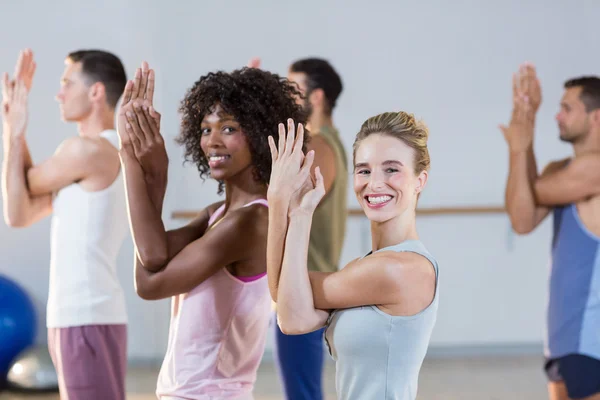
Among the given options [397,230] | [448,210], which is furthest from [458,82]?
[397,230]

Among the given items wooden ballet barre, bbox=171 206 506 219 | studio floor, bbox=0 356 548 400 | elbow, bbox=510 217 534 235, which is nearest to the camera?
elbow, bbox=510 217 534 235

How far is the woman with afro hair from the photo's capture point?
5.88 feet

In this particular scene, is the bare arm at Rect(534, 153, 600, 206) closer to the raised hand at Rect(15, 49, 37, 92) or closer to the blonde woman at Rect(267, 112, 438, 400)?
the blonde woman at Rect(267, 112, 438, 400)

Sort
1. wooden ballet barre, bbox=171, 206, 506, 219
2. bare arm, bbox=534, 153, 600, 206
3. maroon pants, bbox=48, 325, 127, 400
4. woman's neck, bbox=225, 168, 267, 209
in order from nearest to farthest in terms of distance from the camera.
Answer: woman's neck, bbox=225, 168, 267, 209 → maroon pants, bbox=48, 325, 127, 400 → bare arm, bbox=534, 153, 600, 206 → wooden ballet barre, bbox=171, 206, 506, 219

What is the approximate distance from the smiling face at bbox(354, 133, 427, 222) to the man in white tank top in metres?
1.18

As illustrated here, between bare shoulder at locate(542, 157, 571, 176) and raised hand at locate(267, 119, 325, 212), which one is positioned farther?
bare shoulder at locate(542, 157, 571, 176)

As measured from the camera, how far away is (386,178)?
1.52 m

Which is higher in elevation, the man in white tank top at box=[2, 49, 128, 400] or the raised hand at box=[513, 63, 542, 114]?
the raised hand at box=[513, 63, 542, 114]

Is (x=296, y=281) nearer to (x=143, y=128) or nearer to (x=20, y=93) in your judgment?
(x=143, y=128)

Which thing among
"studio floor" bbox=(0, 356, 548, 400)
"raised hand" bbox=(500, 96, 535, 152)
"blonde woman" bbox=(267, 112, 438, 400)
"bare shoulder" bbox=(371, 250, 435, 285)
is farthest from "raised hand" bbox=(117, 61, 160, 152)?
"studio floor" bbox=(0, 356, 548, 400)

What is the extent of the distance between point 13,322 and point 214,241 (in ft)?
10.2

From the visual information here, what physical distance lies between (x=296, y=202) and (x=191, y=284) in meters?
0.42

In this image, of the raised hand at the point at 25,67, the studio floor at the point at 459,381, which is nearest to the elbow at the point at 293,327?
the raised hand at the point at 25,67

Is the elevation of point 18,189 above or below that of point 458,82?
below
